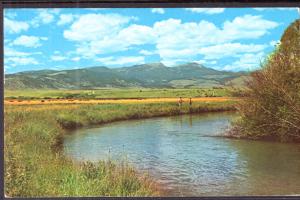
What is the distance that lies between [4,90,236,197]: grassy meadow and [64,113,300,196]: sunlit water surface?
0.08m

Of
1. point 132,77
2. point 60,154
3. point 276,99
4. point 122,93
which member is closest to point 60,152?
point 60,154

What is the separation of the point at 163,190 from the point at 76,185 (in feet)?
2.53

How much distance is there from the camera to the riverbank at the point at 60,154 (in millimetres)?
5738

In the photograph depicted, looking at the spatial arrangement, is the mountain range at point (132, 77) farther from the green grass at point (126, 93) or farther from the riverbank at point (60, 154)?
the riverbank at point (60, 154)

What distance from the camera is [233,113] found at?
6.14 meters

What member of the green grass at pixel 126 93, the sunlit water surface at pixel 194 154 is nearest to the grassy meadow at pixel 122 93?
the green grass at pixel 126 93

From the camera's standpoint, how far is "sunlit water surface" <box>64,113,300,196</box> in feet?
19.5

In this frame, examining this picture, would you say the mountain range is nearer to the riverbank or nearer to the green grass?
the green grass

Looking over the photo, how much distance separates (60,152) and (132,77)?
0.94 meters

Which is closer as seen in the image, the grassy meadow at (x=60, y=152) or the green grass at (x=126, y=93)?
the grassy meadow at (x=60, y=152)

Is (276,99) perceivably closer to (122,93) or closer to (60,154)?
(122,93)

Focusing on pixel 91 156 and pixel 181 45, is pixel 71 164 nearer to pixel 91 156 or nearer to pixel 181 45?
pixel 91 156

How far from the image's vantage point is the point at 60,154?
6.05 meters

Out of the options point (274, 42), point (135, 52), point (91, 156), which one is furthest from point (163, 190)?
point (274, 42)
